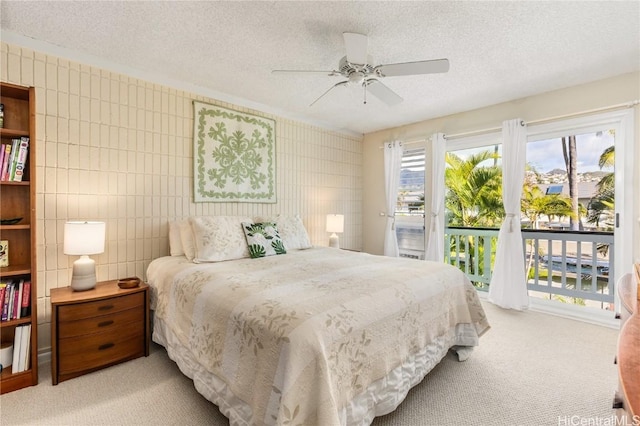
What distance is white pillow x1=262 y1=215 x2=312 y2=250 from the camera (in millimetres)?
3259

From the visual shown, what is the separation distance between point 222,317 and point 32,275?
1.40 m

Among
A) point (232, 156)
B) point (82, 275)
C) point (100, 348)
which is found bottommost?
point (100, 348)

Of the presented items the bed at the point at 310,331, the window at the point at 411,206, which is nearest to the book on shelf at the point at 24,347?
the bed at the point at 310,331

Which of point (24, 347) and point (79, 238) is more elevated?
point (79, 238)

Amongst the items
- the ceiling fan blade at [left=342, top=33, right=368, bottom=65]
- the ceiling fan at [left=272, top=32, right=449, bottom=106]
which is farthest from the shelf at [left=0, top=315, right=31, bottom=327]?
the ceiling fan blade at [left=342, top=33, right=368, bottom=65]

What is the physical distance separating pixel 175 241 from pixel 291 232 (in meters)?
1.18

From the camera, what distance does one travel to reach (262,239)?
2.91 meters

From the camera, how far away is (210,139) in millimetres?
3199

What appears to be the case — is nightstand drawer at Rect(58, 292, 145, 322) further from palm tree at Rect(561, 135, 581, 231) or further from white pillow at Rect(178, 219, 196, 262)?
palm tree at Rect(561, 135, 581, 231)

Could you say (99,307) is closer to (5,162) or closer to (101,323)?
(101,323)

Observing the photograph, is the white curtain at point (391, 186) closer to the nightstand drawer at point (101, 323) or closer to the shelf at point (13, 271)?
the nightstand drawer at point (101, 323)

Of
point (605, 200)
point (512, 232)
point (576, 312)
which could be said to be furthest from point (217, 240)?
point (605, 200)

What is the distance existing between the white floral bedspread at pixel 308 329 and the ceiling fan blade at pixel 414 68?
1.44 m

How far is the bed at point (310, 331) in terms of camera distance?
1.22 meters
